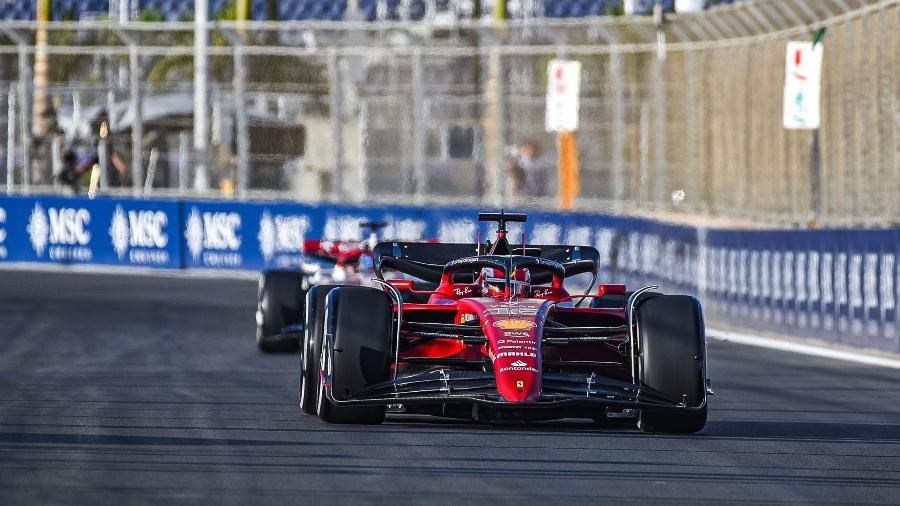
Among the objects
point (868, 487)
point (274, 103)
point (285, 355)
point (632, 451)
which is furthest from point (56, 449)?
point (274, 103)

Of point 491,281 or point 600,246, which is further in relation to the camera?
point 600,246

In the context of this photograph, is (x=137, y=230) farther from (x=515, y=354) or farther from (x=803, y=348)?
(x=515, y=354)

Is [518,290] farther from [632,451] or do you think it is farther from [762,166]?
[762,166]

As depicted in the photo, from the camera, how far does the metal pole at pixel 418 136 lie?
28781 millimetres

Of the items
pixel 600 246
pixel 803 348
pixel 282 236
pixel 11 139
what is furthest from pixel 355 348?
pixel 11 139

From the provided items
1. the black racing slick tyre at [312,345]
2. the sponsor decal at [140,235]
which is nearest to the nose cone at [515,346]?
the black racing slick tyre at [312,345]

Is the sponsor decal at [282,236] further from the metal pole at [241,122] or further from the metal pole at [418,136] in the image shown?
the metal pole at [418,136]

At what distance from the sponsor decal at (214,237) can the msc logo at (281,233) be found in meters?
0.44

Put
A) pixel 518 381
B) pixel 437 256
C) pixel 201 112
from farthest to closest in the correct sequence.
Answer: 1. pixel 201 112
2. pixel 437 256
3. pixel 518 381

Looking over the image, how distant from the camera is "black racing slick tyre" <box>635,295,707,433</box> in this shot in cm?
1029

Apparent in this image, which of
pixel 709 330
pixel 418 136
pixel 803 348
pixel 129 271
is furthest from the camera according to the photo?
pixel 129 271

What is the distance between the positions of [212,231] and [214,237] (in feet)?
0.33

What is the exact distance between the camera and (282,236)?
2920cm

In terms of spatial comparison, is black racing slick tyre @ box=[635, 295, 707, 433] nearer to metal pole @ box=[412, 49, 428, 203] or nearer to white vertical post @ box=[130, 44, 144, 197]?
metal pole @ box=[412, 49, 428, 203]
